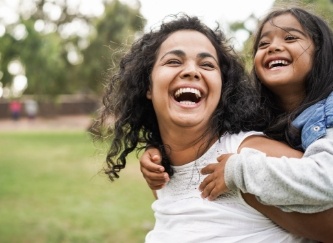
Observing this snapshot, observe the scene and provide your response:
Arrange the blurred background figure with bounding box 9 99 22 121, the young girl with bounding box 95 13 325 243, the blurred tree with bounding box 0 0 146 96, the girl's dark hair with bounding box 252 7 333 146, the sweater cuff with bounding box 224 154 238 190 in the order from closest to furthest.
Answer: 1. the sweater cuff with bounding box 224 154 238 190
2. the young girl with bounding box 95 13 325 243
3. the girl's dark hair with bounding box 252 7 333 146
4. the blurred tree with bounding box 0 0 146 96
5. the blurred background figure with bounding box 9 99 22 121

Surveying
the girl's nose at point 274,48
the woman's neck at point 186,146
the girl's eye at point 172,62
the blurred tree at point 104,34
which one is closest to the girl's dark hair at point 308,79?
the girl's nose at point 274,48

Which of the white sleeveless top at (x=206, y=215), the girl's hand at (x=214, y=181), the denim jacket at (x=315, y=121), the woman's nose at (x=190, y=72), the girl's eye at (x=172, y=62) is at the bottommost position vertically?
the white sleeveless top at (x=206, y=215)

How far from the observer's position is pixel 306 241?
5.37ft

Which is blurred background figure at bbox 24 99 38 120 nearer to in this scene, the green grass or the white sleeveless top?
the green grass

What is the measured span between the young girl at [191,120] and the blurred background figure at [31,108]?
29.7 m

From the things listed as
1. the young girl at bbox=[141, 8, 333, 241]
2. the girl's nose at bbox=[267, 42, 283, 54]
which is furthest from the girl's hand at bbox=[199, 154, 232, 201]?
the girl's nose at bbox=[267, 42, 283, 54]

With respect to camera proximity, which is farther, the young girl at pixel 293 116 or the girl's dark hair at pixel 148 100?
the girl's dark hair at pixel 148 100

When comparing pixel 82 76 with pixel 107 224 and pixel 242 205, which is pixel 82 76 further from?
pixel 242 205

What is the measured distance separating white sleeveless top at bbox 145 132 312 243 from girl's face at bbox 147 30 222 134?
14cm

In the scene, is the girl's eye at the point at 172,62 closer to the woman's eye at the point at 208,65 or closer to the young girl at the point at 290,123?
the woman's eye at the point at 208,65

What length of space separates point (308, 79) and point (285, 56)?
12 centimetres

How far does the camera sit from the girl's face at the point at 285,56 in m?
1.86

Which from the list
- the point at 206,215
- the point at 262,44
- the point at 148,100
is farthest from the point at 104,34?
the point at 206,215

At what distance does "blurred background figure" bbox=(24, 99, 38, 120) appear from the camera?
30.8m
